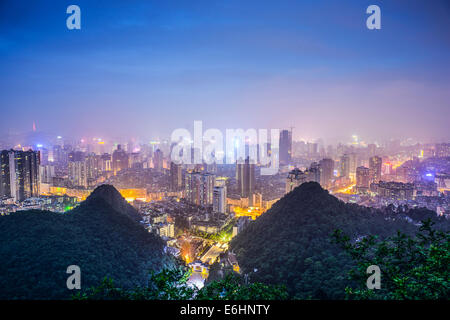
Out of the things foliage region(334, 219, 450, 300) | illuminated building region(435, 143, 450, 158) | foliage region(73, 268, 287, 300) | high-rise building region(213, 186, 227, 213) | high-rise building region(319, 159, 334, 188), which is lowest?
high-rise building region(213, 186, 227, 213)

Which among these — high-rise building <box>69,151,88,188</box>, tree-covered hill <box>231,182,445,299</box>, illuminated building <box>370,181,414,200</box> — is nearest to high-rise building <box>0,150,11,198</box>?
high-rise building <box>69,151,88,188</box>

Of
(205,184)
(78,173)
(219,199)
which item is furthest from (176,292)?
(78,173)

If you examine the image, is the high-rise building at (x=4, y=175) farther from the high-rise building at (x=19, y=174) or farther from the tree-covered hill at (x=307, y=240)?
the tree-covered hill at (x=307, y=240)

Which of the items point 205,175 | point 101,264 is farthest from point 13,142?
point 101,264

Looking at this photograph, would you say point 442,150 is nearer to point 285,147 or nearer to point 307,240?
point 285,147

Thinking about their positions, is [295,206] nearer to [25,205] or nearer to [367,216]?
[367,216]

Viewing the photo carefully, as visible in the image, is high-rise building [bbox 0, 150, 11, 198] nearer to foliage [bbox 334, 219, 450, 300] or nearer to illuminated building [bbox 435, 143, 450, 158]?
foliage [bbox 334, 219, 450, 300]

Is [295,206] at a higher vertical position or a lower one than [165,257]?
higher
